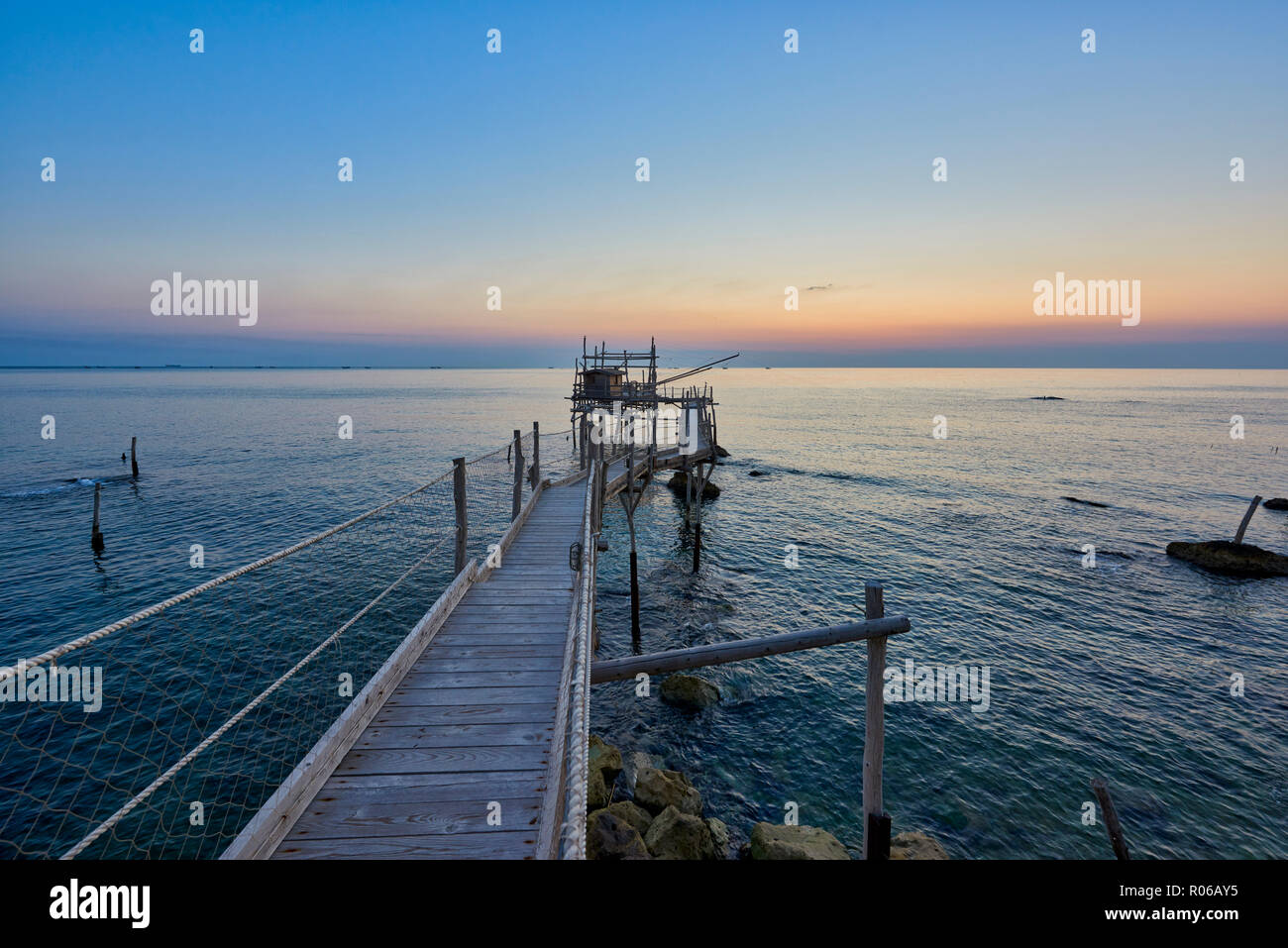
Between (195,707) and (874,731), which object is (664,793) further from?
(195,707)

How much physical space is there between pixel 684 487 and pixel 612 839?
99.8 feet

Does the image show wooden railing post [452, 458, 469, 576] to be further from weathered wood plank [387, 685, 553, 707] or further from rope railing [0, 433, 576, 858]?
weathered wood plank [387, 685, 553, 707]

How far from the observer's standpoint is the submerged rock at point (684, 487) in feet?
118

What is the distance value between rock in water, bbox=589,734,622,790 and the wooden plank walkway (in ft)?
13.7

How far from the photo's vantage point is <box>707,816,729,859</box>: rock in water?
8875mm

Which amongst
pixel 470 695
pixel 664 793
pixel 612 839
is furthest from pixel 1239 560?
pixel 470 695

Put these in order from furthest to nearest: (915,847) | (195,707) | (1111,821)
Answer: (195,707)
(915,847)
(1111,821)

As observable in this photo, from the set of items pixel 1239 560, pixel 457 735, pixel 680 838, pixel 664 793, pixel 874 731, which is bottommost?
pixel 664 793

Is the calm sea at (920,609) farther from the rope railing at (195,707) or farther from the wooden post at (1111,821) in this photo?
the wooden post at (1111,821)

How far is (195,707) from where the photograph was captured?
12.3 m

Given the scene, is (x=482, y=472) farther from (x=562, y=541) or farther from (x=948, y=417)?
(x=948, y=417)

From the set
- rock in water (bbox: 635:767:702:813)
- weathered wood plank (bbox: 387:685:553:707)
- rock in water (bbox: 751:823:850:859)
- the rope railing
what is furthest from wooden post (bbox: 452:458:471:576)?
rock in water (bbox: 751:823:850:859)

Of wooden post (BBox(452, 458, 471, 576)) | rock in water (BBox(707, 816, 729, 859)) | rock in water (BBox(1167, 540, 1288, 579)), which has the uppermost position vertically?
wooden post (BBox(452, 458, 471, 576))
